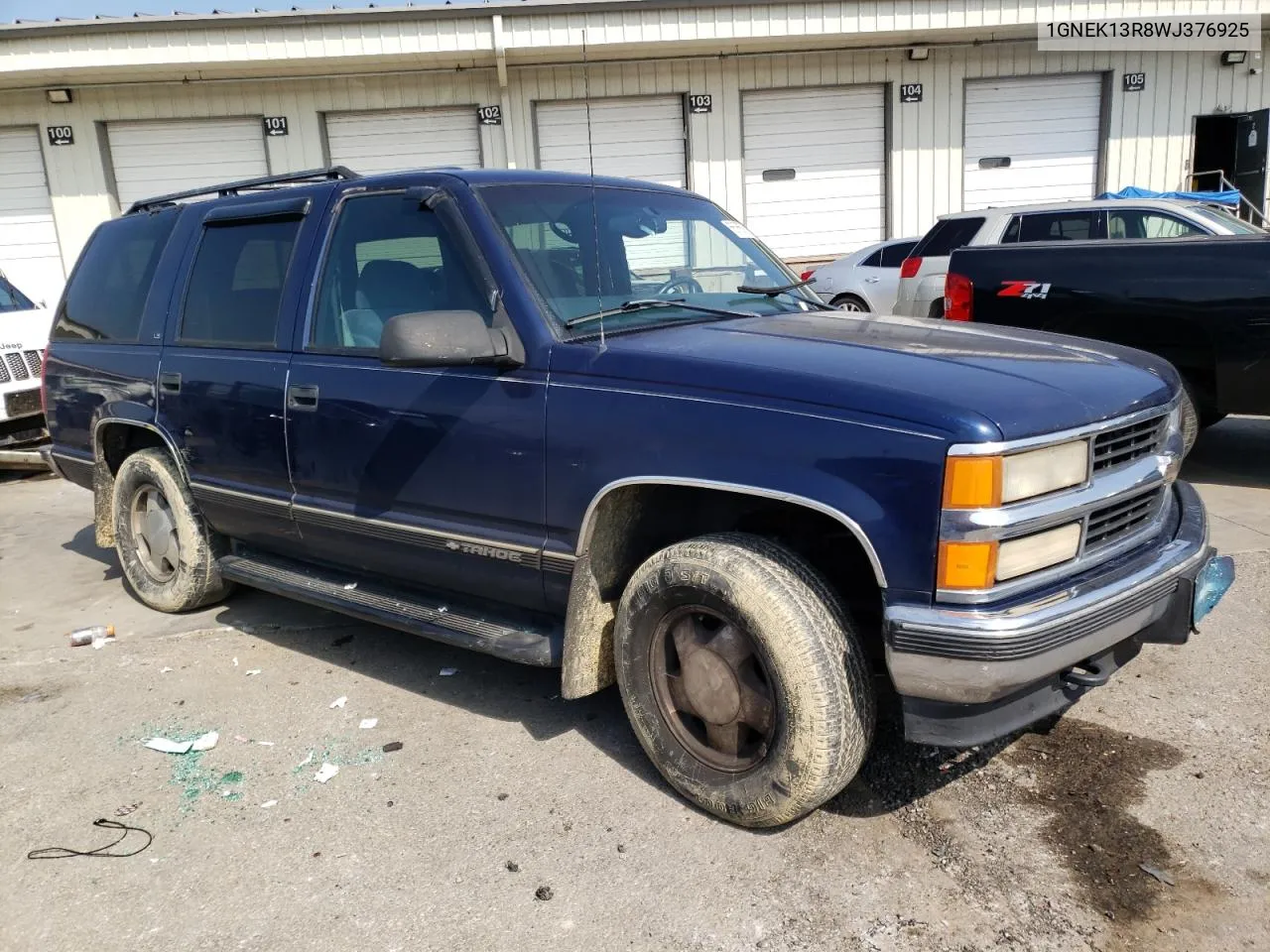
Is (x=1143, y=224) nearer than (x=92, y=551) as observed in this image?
No

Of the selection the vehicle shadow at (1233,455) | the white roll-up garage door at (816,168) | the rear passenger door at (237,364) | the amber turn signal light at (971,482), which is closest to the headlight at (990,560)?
the amber turn signal light at (971,482)

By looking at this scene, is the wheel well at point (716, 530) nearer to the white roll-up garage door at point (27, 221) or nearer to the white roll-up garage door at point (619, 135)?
the white roll-up garage door at point (619, 135)

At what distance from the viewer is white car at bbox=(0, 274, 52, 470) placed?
827cm

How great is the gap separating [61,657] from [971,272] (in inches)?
226

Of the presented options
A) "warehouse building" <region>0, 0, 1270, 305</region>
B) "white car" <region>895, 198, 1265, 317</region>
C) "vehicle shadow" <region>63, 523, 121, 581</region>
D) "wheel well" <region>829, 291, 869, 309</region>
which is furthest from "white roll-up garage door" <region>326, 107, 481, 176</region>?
"vehicle shadow" <region>63, 523, 121, 581</region>

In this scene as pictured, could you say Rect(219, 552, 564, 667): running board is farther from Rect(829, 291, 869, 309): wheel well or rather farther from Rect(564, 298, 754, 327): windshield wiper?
Rect(829, 291, 869, 309): wheel well

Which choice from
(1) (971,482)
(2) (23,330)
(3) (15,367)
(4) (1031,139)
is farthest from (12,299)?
(4) (1031,139)

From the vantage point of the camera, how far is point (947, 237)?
9.98 m

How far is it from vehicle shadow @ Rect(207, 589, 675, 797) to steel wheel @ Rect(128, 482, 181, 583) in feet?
1.22

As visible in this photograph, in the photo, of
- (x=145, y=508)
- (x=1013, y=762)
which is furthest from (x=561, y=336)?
(x=145, y=508)

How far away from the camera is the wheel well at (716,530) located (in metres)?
2.99

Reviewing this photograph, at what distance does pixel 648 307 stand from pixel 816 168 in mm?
12410

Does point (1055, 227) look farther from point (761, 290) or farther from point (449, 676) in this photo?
point (449, 676)

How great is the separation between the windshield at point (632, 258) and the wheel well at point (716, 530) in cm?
59
